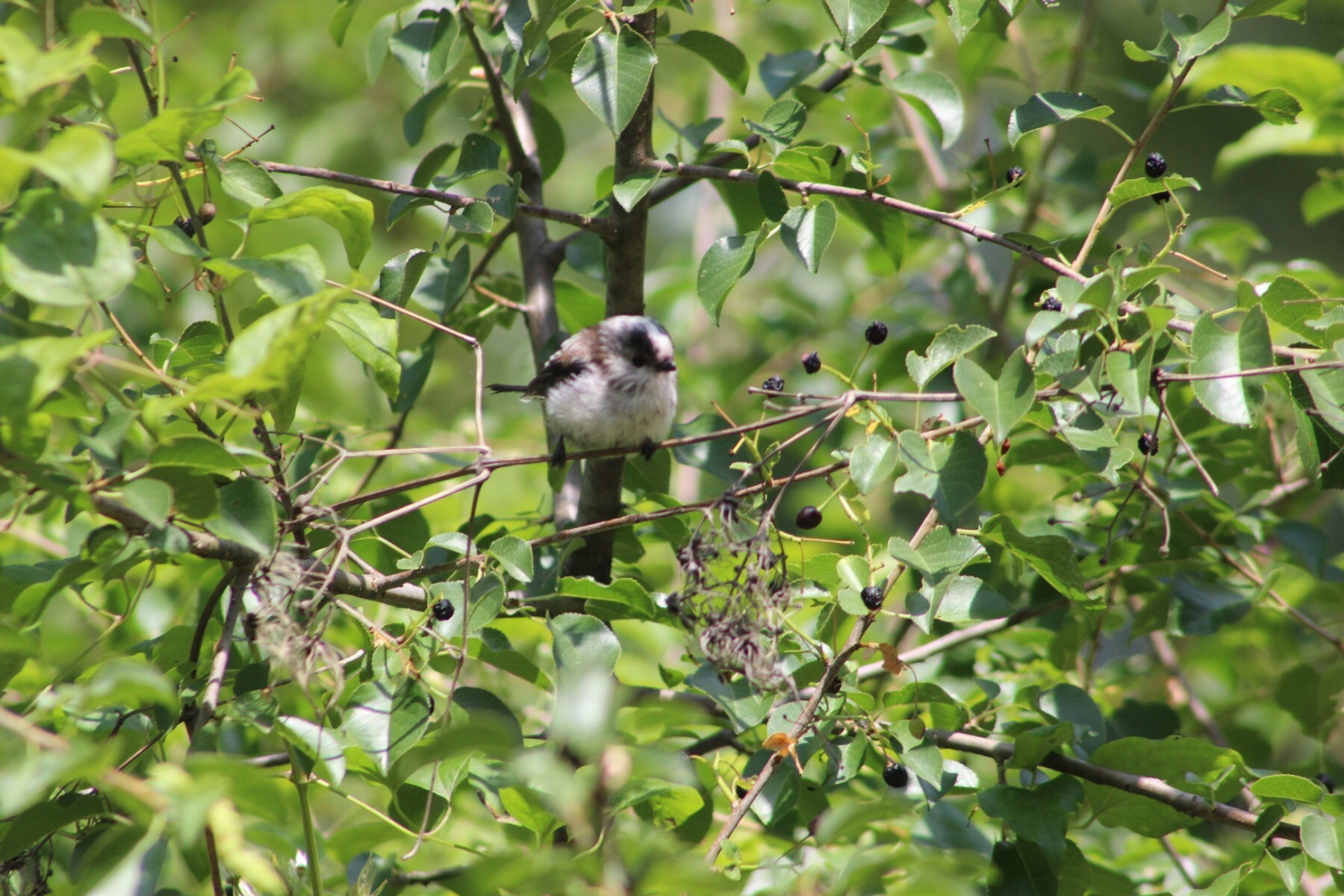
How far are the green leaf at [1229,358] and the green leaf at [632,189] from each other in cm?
111

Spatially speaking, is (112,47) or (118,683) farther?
(112,47)

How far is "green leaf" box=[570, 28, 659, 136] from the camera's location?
2.17 meters

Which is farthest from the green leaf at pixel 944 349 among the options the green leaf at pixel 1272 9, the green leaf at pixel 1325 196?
the green leaf at pixel 1325 196

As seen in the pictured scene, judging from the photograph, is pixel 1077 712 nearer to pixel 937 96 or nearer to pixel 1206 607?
pixel 1206 607

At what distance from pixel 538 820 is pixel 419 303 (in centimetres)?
133

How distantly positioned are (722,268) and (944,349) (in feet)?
1.78

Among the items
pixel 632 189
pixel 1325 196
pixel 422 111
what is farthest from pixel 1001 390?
pixel 1325 196

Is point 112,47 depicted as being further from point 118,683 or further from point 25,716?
point 118,683

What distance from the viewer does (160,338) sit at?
2.14 metres

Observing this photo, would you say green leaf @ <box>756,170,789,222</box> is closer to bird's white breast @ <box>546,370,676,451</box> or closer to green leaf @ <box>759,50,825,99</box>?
green leaf @ <box>759,50,825,99</box>

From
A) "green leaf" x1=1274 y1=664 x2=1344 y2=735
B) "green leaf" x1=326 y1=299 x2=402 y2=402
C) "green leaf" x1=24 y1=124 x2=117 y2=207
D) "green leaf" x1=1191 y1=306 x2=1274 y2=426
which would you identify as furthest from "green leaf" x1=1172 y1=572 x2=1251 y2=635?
"green leaf" x1=24 y1=124 x2=117 y2=207

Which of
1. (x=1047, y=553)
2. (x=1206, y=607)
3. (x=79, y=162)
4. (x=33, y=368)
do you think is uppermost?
(x=79, y=162)

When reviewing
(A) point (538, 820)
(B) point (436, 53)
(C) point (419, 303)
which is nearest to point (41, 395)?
(A) point (538, 820)

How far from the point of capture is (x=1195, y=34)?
6.59 ft
